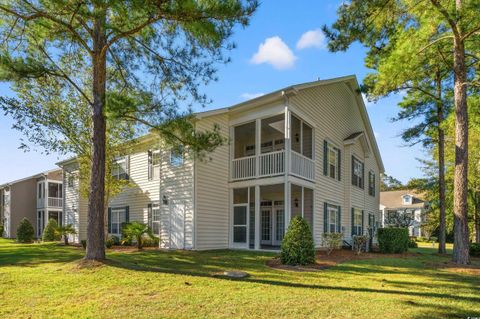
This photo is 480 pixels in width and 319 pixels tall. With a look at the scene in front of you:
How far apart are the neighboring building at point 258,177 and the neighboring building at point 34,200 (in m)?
15.3

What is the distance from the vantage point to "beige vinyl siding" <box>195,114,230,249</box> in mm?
15031

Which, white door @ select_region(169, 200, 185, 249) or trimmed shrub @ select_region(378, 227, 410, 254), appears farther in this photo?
trimmed shrub @ select_region(378, 227, 410, 254)

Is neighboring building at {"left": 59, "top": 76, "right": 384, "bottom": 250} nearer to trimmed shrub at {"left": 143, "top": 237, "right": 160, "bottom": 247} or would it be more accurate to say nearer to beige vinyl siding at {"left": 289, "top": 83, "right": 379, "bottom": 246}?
beige vinyl siding at {"left": 289, "top": 83, "right": 379, "bottom": 246}

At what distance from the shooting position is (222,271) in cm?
952

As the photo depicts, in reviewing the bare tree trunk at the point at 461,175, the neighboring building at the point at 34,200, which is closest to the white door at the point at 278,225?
the bare tree trunk at the point at 461,175

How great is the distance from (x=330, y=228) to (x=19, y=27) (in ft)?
50.7

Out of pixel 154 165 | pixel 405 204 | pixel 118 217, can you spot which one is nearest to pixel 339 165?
pixel 154 165

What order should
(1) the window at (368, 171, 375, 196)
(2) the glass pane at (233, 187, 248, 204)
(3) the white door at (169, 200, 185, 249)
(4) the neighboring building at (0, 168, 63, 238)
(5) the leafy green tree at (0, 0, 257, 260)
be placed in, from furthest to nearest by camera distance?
(4) the neighboring building at (0, 168, 63, 238), (1) the window at (368, 171, 375, 196), (2) the glass pane at (233, 187, 248, 204), (3) the white door at (169, 200, 185, 249), (5) the leafy green tree at (0, 0, 257, 260)

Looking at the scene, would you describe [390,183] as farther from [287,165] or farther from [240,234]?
[287,165]

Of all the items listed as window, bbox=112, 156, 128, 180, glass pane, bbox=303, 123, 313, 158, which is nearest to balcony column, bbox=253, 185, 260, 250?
glass pane, bbox=303, 123, 313, 158

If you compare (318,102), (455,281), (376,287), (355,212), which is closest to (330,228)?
(355,212)

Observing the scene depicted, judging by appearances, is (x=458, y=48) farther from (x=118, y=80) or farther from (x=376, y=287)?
(x=118, y=80)

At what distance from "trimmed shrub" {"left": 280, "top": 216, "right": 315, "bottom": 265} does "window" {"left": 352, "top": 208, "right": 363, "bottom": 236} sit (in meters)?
10.6

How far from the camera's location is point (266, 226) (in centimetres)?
1900
